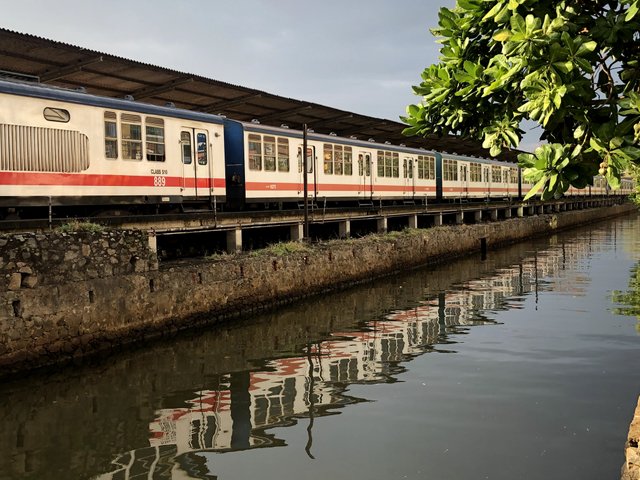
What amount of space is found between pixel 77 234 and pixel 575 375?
8859 mm

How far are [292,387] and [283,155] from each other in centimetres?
1130

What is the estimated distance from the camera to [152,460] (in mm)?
6820

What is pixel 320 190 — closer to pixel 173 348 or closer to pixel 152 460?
pixel 173 348

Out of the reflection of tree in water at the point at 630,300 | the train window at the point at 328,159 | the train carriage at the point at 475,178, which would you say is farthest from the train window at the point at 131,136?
the train carriage at the point at 475,178

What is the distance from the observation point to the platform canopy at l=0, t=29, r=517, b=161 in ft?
46.2

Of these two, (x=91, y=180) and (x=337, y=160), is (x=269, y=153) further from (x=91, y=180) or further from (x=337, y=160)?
(x=91, y=180)

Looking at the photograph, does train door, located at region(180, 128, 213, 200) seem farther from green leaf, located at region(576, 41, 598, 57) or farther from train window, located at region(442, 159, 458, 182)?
train window, located at region(442, 159, 458, 182)

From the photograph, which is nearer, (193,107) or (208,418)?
(208,418)

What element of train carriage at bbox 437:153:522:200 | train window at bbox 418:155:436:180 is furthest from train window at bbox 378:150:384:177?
train carriage at bbox 437:153:522:200

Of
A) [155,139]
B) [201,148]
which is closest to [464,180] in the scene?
[201,148]

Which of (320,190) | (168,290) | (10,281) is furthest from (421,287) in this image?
(10,281)

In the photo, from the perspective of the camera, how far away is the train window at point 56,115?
1219 cm

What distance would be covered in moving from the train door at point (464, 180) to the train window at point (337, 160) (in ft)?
46.5

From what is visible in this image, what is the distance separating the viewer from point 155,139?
14.6 m
